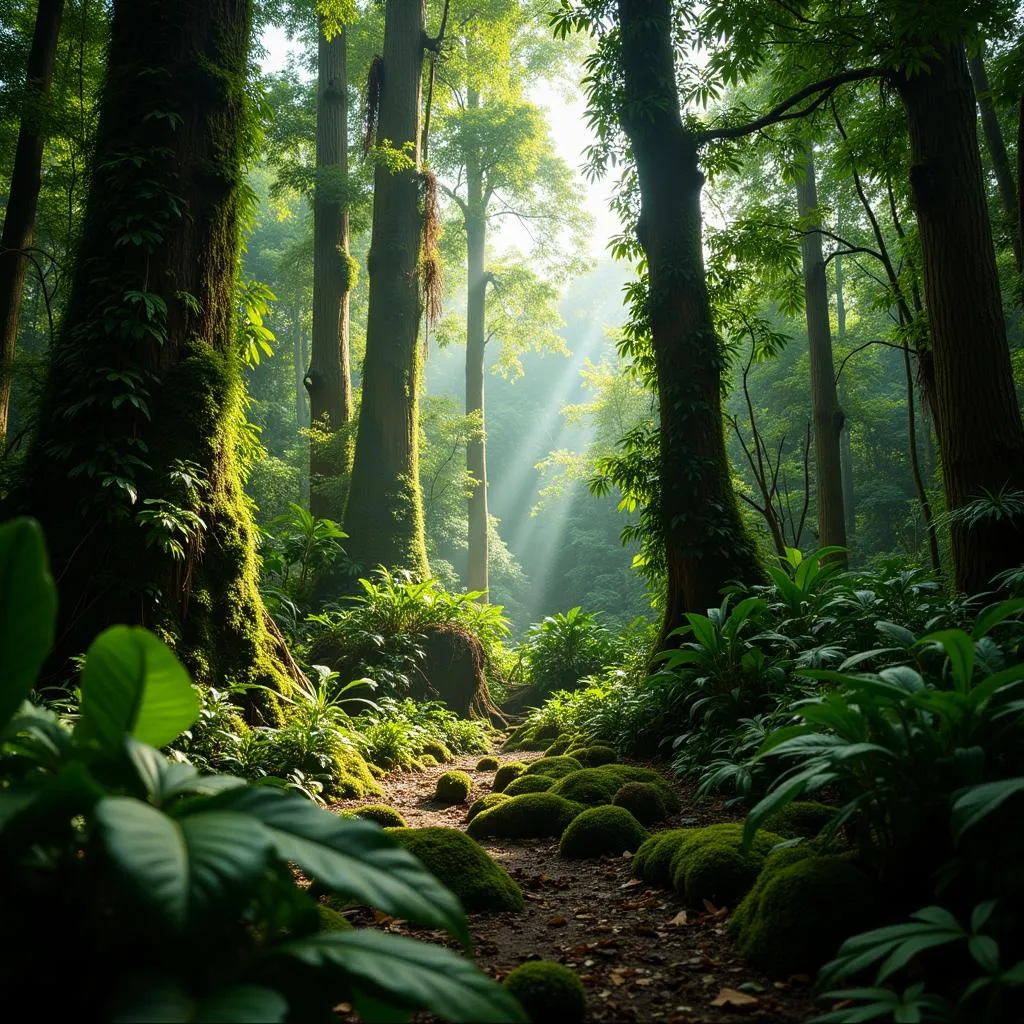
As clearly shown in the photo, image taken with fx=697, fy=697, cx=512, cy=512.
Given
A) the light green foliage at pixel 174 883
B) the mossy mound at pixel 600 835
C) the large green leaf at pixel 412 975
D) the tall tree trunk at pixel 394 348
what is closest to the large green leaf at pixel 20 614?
the light green foliage at pixel 174 883

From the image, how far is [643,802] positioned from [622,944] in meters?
1.52

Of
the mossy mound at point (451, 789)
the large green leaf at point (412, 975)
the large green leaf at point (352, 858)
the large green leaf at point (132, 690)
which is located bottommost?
the mossy mound at point (451, 789)

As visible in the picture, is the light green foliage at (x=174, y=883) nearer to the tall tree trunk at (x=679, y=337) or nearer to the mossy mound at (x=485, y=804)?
the mossy mound at (x=485, y=804)

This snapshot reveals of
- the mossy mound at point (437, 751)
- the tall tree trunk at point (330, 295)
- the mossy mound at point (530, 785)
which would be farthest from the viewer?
the tall tree trunk at point (330, 295)

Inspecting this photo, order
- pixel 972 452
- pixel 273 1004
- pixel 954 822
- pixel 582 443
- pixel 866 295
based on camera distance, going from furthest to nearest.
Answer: pixel 582 443 < pixel 866 295 < pixel 972 452 < pixel 954 822 < pixel 273 1004

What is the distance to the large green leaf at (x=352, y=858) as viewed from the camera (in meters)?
1.05

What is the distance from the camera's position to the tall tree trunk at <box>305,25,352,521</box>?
11016 millimetres

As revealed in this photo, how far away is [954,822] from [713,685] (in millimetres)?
3188

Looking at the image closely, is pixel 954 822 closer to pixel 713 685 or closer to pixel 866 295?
pixel 713 685

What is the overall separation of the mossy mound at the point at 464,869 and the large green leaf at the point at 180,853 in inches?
73.4

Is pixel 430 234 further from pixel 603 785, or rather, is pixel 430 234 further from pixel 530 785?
pixel 603 785

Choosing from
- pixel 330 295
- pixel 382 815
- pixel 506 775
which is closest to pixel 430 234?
pixel 330 295

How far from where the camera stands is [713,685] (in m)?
4.64

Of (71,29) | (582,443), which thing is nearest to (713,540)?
(71,29)
